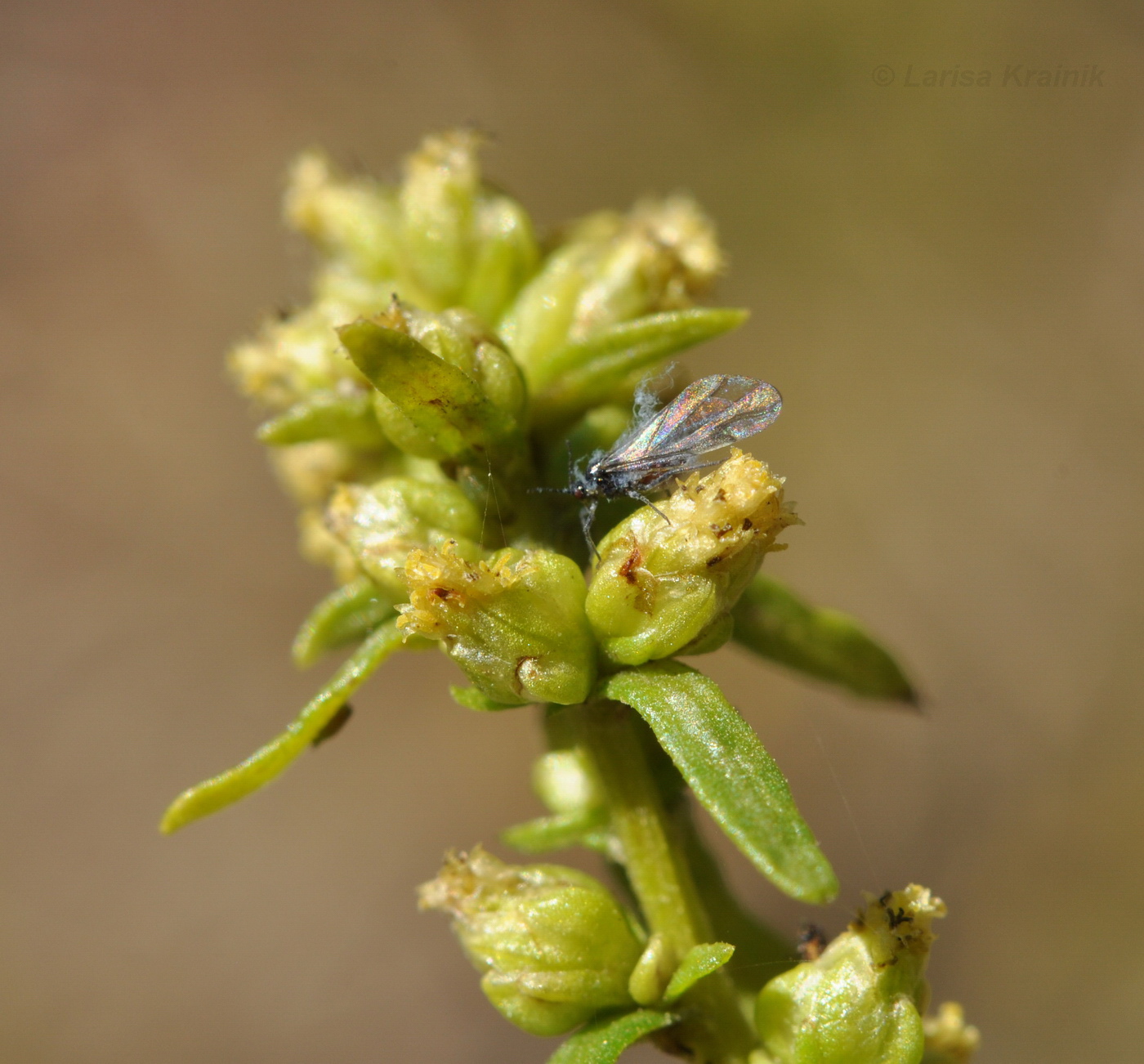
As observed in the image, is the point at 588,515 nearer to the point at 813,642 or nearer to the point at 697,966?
the point at 813,642

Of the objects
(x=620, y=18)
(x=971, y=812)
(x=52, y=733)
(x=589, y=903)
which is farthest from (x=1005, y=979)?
(x=620, y=18)

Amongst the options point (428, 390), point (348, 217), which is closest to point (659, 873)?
point (428, 390)

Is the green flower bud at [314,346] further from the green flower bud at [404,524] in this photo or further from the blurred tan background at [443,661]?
the blurred tan background at [443,661]

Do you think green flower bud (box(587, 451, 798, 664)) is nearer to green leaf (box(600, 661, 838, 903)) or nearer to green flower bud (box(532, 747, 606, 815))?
green leaf (box(600, 661, 838, 903))

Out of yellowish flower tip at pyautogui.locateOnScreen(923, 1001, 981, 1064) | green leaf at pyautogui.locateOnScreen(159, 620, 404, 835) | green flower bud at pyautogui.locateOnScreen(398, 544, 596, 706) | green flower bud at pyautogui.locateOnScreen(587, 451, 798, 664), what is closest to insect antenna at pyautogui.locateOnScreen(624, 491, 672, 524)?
green flower bud at pyautogui.locateOnScreen(587, 451, 798, 664)

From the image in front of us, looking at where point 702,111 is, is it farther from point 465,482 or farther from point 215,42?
point 465,482

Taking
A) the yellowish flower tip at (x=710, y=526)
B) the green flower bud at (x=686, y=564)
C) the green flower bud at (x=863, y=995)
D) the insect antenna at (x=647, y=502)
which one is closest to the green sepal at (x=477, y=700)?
the green flower bud at (x=686, y=564)
